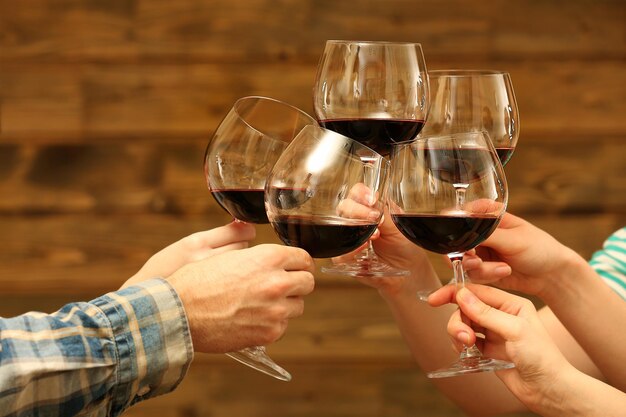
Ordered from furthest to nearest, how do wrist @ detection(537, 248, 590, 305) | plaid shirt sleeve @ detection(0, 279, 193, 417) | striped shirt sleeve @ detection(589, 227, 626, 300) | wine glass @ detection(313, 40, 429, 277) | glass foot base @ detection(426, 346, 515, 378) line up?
striped shirt sleeve @ detection(589, 227, 626, 300)
wrist @ detection(537, 248, 590, 305)
wine glass @ detection(313, 40, 429, 277)
glass foot base @ detection(426, 346, 515, 378)
plaid shirt sleeve @ detection(0, 279, 193, 417)

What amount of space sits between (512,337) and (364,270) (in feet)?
0.88

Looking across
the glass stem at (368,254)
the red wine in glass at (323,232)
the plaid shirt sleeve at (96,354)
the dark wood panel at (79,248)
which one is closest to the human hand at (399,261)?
the glass stem at (368,254)

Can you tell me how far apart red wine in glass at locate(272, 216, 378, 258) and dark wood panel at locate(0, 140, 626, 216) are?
1.33 metres

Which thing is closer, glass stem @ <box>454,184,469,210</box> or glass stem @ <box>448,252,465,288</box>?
glass stem @ <box>454,184,469,210</box>

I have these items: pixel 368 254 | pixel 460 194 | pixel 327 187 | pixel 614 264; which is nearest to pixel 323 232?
pixel 327 187

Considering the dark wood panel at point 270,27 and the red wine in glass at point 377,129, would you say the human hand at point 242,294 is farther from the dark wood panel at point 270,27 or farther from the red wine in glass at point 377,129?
the dark wood panel at point 270,27

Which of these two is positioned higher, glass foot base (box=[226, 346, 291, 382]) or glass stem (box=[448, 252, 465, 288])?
glass stem (box=[448, 252, 465, 288])

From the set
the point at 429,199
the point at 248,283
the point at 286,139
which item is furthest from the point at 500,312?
the point at 286,139

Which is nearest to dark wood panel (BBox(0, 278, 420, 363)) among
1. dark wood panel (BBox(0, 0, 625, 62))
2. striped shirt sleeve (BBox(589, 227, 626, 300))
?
dark wood panel (BBox(0, 0, 625, 62))

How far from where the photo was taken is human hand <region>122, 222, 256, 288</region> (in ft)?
4.42

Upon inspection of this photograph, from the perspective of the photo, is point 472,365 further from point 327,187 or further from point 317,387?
point 317,387

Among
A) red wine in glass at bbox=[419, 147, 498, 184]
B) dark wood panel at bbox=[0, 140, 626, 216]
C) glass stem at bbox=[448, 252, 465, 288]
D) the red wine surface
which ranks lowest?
dark wood panel at bbox=[0, 140, 626, 216]

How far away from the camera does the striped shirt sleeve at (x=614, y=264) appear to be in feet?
5.47

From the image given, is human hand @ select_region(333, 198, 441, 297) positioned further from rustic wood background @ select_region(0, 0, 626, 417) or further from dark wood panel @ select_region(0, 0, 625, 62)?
dark wood panel @ select_region(0, 0, 625, 62)
